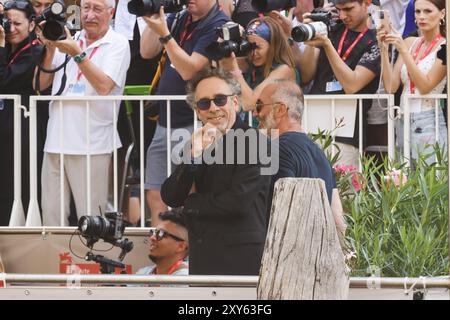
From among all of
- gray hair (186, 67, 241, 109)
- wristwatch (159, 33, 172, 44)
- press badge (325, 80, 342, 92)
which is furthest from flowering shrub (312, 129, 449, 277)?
wristwatch (159, 33, 172, 44)

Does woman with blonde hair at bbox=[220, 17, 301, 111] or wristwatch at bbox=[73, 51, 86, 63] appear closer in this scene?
woman with blonde hair at bbox=[220, 17, 301, 111]

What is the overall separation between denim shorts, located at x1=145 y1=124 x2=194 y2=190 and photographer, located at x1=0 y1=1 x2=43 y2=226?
588 millimetres

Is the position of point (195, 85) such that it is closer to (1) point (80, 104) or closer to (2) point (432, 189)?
(1) point (80, 104)

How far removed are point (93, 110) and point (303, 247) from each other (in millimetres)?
1790

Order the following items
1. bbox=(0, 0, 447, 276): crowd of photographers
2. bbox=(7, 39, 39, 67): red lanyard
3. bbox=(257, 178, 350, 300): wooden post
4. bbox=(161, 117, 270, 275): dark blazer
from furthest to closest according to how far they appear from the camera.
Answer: bbox=(7, 39, 39, 67): red lanyard < bbox=(0, 0, 447, 276): crowd of photographers < bbox=(161, 117, 270, 275): dark blazer < bbox=(257, 178, 350, 300): wooden post

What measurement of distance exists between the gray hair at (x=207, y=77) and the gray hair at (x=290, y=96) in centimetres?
20

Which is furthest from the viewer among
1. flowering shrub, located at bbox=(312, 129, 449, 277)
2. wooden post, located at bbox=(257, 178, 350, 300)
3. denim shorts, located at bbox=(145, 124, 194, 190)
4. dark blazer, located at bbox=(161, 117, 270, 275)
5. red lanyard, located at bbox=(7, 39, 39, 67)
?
red lanyard, located at bbox=(7, 39, 39, 67)

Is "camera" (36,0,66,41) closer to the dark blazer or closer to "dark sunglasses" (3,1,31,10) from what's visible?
"dark sunglasses" (3,1,31,10)

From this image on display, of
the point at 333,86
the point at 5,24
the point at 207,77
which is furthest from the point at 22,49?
the point at 333,86

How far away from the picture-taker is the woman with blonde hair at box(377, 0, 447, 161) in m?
7.22

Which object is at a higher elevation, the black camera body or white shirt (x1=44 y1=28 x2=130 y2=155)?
white shirt (x1=44 y1=28 x2=130 y2=155)

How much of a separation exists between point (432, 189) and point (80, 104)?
73.8 inches

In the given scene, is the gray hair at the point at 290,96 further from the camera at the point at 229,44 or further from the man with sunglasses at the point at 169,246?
the man with sunglasses at the point at 169,246
